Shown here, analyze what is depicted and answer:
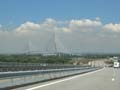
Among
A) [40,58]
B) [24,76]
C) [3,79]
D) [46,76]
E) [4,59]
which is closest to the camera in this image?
[3,79]

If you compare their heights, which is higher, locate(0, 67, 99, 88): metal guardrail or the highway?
locate(0, 67, 99, 88): metal guardrail

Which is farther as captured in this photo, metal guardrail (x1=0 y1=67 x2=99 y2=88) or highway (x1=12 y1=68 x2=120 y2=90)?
highway (x1=12 y1=68 x2=120 y2=90)

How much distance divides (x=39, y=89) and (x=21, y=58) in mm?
77682

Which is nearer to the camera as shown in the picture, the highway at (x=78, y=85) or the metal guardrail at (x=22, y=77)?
the metal guardrail at (x=22, y=77)

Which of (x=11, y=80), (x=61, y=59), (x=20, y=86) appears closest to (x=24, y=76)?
(x=20, y=86)

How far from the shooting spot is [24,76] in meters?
22.5

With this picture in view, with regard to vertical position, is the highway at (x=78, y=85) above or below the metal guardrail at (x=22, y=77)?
below

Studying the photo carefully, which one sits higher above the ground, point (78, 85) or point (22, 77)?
point (22, 77)

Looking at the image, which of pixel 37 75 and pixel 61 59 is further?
pixel 61 59

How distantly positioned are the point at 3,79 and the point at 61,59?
372 feet

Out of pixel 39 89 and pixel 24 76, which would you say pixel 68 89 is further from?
pixel 24 76

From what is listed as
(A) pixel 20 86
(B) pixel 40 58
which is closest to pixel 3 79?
(A) pixel 20 86

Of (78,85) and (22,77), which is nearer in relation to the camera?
(22,77)

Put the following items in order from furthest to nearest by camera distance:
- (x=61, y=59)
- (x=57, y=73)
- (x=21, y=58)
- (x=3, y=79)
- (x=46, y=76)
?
(x=61, y=59) → (x=21, y=58) → (x=57, y=73) → (x=46, y=76) → (x=3, y=79)
